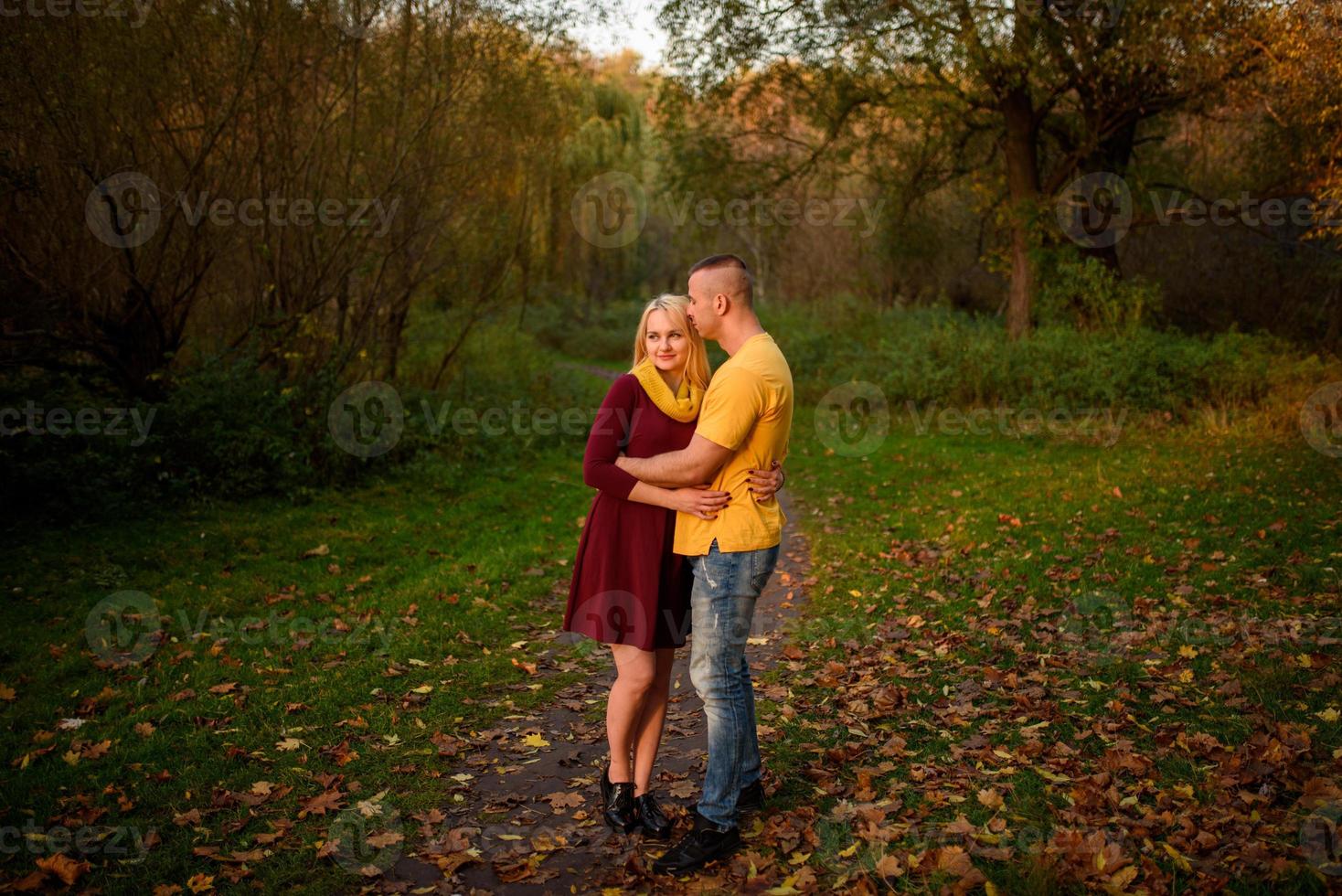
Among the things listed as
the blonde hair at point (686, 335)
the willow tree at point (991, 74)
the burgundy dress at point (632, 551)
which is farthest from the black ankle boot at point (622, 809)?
the willow tree at point (991, 74)

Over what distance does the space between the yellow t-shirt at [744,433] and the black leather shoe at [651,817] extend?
129cm

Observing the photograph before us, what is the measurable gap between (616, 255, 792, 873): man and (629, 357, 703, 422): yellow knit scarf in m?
0.18

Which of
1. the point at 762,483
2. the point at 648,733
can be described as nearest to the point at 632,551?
the point at 762,483

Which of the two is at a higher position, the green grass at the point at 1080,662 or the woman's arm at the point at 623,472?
the woman's arm at the point at 623,472

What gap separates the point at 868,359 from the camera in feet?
68.1

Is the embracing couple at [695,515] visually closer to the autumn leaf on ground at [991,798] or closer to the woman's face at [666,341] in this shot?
the woman's face at [666,341]

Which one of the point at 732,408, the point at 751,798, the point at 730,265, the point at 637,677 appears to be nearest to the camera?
the point at 732,408

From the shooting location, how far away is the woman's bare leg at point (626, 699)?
4195 mm

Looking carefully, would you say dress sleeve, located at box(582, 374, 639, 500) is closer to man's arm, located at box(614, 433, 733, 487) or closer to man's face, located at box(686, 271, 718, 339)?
man's arm, located at box(614, 433, 733, 487)

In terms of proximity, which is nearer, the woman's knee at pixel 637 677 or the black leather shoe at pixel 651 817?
the woman's knee at pixel 637 677

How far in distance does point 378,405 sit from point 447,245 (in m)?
3.26

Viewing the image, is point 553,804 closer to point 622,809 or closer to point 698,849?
point 622,809

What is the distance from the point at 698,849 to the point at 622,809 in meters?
0.50

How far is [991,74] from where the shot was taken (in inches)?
597
